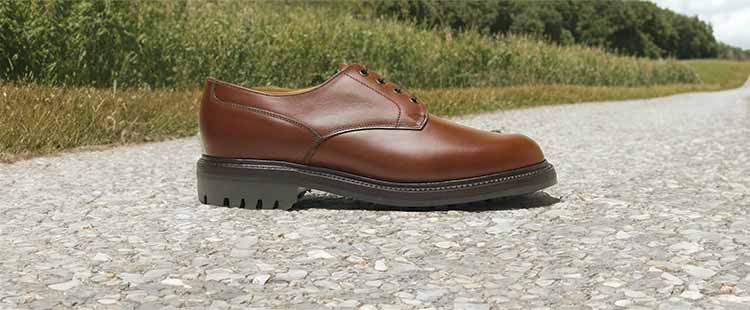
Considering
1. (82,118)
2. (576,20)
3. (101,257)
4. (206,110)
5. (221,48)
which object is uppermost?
(576,20)

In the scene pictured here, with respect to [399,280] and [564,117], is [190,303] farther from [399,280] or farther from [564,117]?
[564,117]

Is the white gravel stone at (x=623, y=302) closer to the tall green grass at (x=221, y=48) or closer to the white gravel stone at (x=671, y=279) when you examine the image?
the white gravel stone at (x=671, y=279)

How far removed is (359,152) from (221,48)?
6.88 metres

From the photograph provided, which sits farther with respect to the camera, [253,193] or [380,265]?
[253,193]

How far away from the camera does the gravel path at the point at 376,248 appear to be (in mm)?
2088

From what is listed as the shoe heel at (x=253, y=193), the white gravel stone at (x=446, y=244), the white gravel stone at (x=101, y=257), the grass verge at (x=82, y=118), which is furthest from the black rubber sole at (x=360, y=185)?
the grass verge at (x=82, y=118)

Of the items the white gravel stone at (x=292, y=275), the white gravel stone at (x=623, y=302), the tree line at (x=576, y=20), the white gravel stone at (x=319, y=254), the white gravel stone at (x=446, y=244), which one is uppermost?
the tree line at (x=576, y=20)

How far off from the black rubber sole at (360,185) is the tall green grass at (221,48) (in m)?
5.01

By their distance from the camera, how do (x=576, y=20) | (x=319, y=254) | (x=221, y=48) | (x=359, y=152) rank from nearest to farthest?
(x=319, y=254), (x=359, y=152), (x=221, y=48), (x=576, y=20)

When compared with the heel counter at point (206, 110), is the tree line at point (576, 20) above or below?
above

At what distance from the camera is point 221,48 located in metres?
9.60

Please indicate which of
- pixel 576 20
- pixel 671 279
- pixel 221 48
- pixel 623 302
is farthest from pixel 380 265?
pixel 576 20

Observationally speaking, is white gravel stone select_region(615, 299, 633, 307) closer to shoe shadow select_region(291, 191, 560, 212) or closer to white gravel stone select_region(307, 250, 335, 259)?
white gravel stone select_region(307, 250, 335, 259)

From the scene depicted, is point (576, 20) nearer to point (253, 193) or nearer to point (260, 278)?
point (253, 193)
